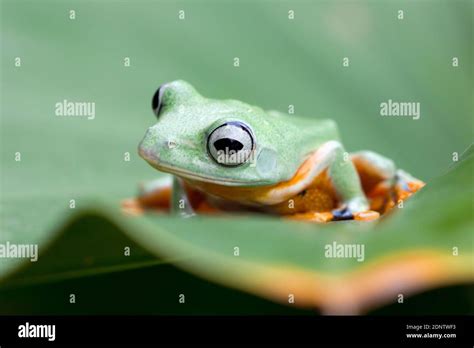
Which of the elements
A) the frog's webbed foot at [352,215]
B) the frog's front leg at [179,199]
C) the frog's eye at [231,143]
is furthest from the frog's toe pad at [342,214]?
the frog's front leg at [179,199]

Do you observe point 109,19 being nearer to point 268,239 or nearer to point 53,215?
point 53,215

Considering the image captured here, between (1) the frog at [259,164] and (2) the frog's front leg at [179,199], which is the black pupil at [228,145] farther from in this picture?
(2) the frog's front leg at [179,199]

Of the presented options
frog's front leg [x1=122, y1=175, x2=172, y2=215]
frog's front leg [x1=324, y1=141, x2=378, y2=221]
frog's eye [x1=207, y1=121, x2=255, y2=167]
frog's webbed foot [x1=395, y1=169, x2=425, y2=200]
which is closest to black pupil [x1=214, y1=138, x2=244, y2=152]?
frog's eye [x1=207, y1=121, x2=255, y2=167]

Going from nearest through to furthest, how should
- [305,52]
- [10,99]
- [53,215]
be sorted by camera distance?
[53,215] → [10,99] → [305,52]

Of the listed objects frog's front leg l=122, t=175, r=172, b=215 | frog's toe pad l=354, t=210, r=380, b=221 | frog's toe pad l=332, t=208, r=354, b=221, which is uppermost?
frog's front leg l=122, t=175, r=172, b=215

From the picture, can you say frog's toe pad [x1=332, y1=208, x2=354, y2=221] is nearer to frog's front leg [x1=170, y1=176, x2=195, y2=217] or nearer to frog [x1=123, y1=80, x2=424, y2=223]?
frog [x1=123, y1=80, x2=424, y2=223]

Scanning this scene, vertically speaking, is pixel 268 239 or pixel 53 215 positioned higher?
pixel 53 215

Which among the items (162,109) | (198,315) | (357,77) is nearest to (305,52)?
(357,77)

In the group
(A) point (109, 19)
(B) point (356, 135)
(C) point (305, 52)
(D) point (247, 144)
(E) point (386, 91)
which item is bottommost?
(D) point (247, 144)
